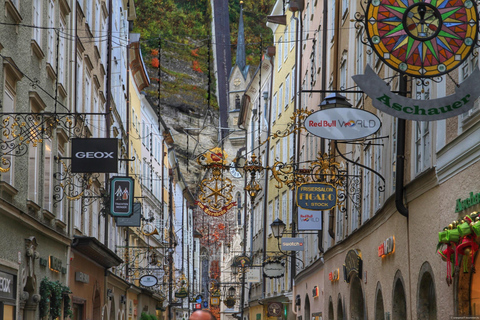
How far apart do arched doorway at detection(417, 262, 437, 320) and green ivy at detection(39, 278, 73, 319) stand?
8668mm

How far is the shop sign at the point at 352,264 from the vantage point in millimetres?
17594

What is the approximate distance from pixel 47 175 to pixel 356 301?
7.61 m

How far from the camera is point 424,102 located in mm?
8477

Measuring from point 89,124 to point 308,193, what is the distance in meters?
9.54

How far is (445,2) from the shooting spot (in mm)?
8547

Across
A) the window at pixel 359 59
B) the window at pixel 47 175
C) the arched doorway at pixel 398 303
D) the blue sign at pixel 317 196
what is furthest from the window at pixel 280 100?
the arched doorway at pixel 398 303

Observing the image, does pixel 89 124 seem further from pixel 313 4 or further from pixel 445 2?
pixel 445 2

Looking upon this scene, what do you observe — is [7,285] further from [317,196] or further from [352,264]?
[352,264]

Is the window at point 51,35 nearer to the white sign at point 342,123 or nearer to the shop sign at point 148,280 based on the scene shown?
the white sign at point 342,123

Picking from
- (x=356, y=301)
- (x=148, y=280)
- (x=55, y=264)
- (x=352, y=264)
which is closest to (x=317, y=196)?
(x=352, y=264)

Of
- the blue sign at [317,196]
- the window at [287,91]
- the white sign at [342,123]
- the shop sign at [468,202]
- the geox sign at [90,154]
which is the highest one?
the window at [287,91]

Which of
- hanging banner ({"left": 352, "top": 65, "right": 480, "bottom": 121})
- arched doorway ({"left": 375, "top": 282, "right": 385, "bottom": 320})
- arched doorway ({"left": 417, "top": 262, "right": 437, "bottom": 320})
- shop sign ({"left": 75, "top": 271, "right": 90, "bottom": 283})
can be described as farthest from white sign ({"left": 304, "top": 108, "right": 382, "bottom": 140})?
shop sign ({"left": 75, "top": 271, "right": 90, "bottom": 283})

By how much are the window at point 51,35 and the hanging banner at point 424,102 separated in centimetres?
1114

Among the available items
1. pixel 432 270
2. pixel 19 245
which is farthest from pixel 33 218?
pixel 432 270
